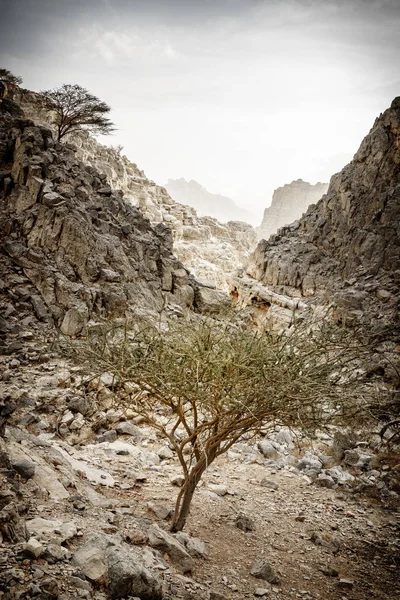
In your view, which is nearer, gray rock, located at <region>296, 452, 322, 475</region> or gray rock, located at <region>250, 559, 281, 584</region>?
gray rock, located at <region>250, 559, 281, 584</region>

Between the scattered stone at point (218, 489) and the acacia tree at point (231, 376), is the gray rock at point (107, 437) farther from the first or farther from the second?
the acacia tree at point (231, 376)

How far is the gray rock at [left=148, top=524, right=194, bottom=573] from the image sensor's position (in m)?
3.80

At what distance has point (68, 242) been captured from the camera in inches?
642

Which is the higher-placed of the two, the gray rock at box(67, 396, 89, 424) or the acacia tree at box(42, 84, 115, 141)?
the acacia tree at box(42, 84, 115, 141)

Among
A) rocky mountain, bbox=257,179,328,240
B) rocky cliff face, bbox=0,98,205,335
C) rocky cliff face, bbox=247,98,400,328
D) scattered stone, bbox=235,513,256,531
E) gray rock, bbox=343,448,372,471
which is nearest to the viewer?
scattered stone, bbox=235,513,256,531

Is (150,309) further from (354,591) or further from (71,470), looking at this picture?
(354,591)

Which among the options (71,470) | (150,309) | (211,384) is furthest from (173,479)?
(150,309)

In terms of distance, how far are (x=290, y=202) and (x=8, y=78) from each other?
86329 millimetres

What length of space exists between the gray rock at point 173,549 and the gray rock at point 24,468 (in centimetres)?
195

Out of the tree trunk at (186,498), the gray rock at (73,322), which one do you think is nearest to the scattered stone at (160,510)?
the tree trunk at (186,498)

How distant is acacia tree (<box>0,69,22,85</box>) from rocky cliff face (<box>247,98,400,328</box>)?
30567 mm

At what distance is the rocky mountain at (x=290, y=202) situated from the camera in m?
99.2

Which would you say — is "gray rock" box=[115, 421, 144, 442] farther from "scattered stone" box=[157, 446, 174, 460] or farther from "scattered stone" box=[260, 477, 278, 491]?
"scattered stone" box=[260, 477, 278, 491]

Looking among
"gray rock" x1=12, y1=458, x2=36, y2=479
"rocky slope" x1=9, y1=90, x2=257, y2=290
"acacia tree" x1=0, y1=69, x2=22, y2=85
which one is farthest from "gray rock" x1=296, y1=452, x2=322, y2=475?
"acacia tree" x1=0, y1=69, x2=22, y2=85
